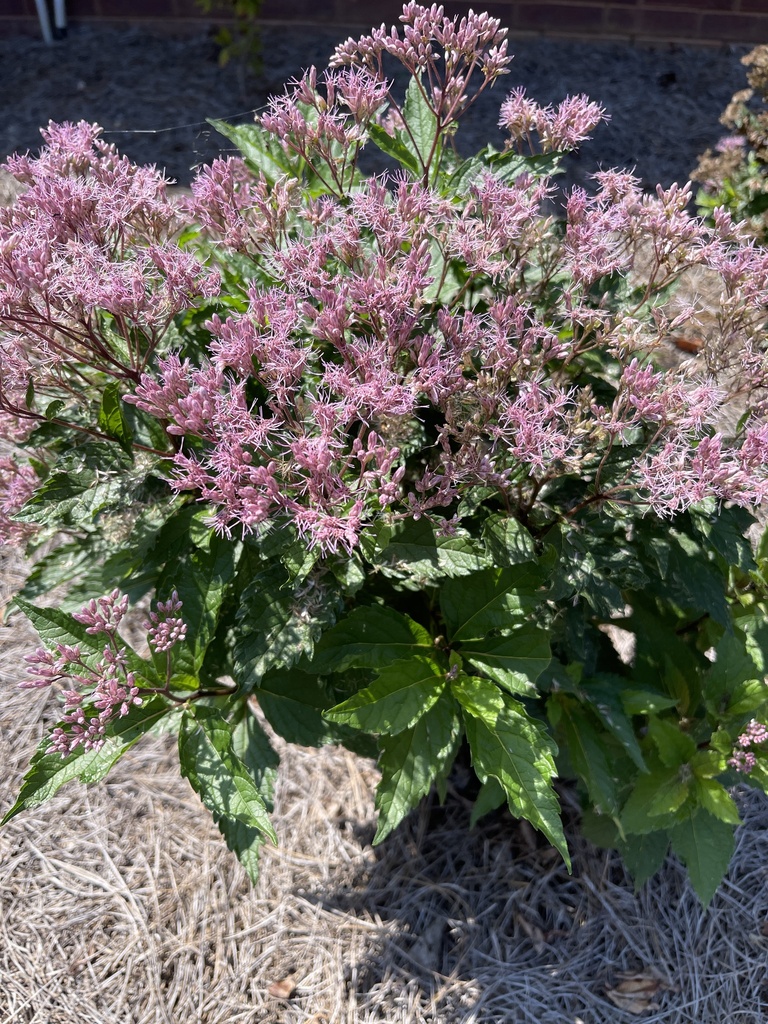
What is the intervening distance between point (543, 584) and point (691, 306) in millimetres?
589

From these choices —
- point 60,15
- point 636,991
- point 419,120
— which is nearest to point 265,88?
point 60,15

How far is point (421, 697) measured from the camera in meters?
1.61

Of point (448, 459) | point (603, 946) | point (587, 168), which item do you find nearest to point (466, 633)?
point (448, 459)

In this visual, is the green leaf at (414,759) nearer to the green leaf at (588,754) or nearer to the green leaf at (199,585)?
the green leaf at (588,754)

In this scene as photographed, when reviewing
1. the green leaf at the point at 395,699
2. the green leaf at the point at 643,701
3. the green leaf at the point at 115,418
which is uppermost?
the green leaf at the point at 115,418

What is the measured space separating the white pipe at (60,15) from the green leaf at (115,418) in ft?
16.8

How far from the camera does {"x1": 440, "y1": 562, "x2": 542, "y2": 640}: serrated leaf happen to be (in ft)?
5.25

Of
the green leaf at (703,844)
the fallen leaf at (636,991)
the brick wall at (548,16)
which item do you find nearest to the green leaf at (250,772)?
the green leaf at (703,844)

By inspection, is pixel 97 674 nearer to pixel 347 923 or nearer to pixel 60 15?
pixel 347 923

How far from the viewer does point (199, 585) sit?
66.1 inches

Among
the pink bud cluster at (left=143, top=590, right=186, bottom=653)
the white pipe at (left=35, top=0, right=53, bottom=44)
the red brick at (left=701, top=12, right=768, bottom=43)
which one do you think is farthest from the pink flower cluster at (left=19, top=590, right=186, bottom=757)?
the red brick at (left=701, top=12, right=768, bottom=43)

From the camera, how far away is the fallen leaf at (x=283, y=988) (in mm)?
2162

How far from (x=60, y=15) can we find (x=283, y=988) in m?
5.85

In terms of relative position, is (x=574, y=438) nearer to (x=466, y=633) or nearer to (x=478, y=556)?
(x=478, y=556)
